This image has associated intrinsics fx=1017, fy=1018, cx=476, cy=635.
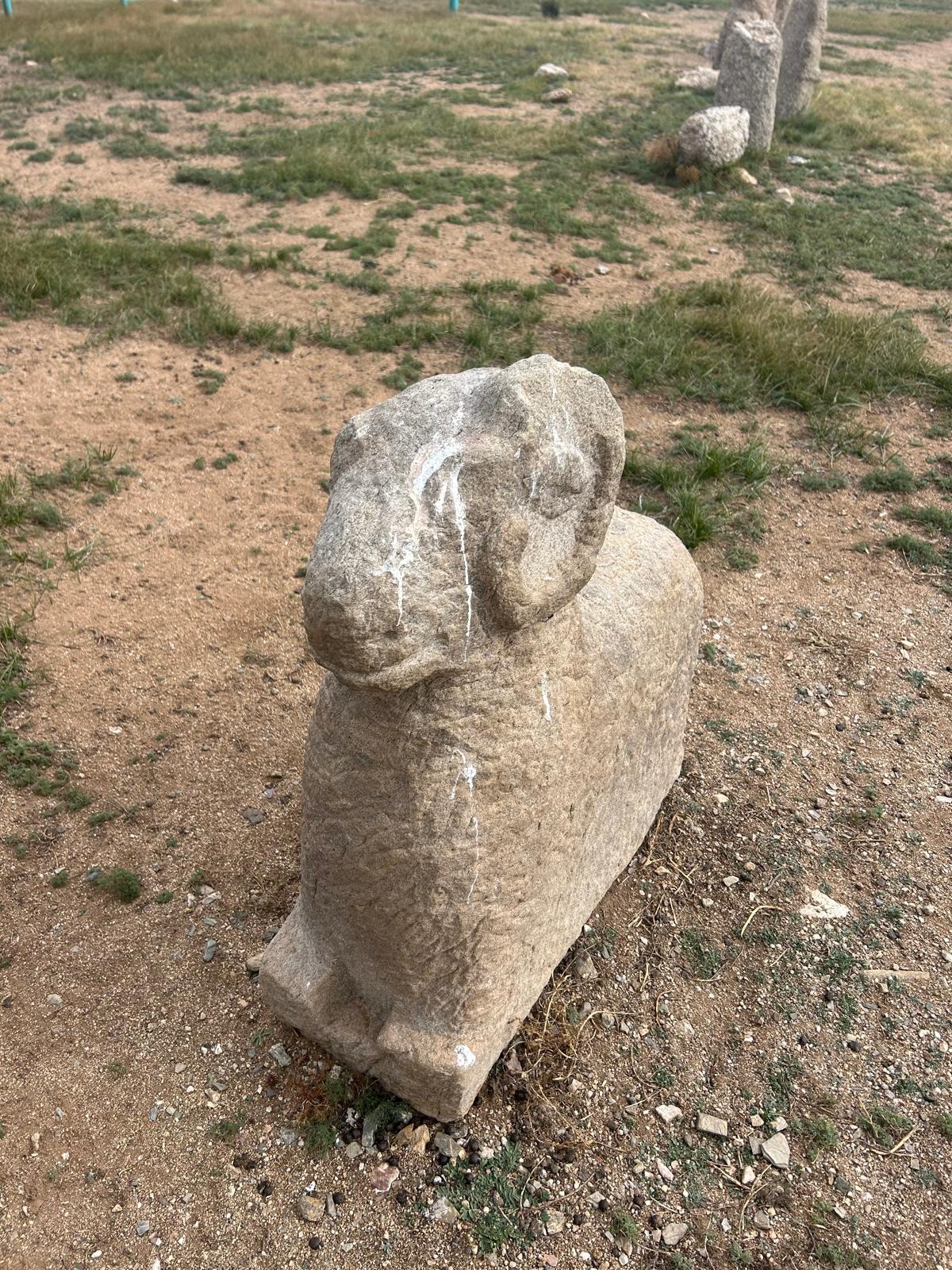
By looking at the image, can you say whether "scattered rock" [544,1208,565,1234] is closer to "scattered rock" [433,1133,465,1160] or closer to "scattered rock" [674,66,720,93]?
"scattered rock" [433,1133,465,1160]

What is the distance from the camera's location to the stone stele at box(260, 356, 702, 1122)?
5.87ft

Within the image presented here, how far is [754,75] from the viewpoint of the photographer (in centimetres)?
1055

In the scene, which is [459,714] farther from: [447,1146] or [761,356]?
[761,356]

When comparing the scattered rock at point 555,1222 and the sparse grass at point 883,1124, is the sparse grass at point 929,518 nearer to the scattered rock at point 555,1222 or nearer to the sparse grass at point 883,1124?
the sparse grass at point 883,1124

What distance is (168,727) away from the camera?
3.79m

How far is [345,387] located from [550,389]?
440 cm

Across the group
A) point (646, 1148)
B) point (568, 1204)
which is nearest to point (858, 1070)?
point (646, 1148)

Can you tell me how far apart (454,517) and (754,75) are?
1078cm

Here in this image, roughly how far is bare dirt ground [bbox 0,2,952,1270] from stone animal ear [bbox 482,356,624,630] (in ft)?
4.77

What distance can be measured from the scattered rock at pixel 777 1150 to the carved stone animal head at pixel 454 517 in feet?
5.44

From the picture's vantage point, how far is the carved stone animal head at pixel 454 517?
1719mm

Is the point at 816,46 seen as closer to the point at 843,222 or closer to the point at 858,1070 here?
the point at 843,222

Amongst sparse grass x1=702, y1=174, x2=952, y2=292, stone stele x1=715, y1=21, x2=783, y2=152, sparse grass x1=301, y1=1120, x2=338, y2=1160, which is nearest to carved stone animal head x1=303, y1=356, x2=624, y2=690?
sparse grass x1=301, y1=1120, x2=338, y2=1160

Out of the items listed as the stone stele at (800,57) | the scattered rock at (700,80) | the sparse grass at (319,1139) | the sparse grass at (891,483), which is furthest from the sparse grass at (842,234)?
the sparse grass at (319,1139)
